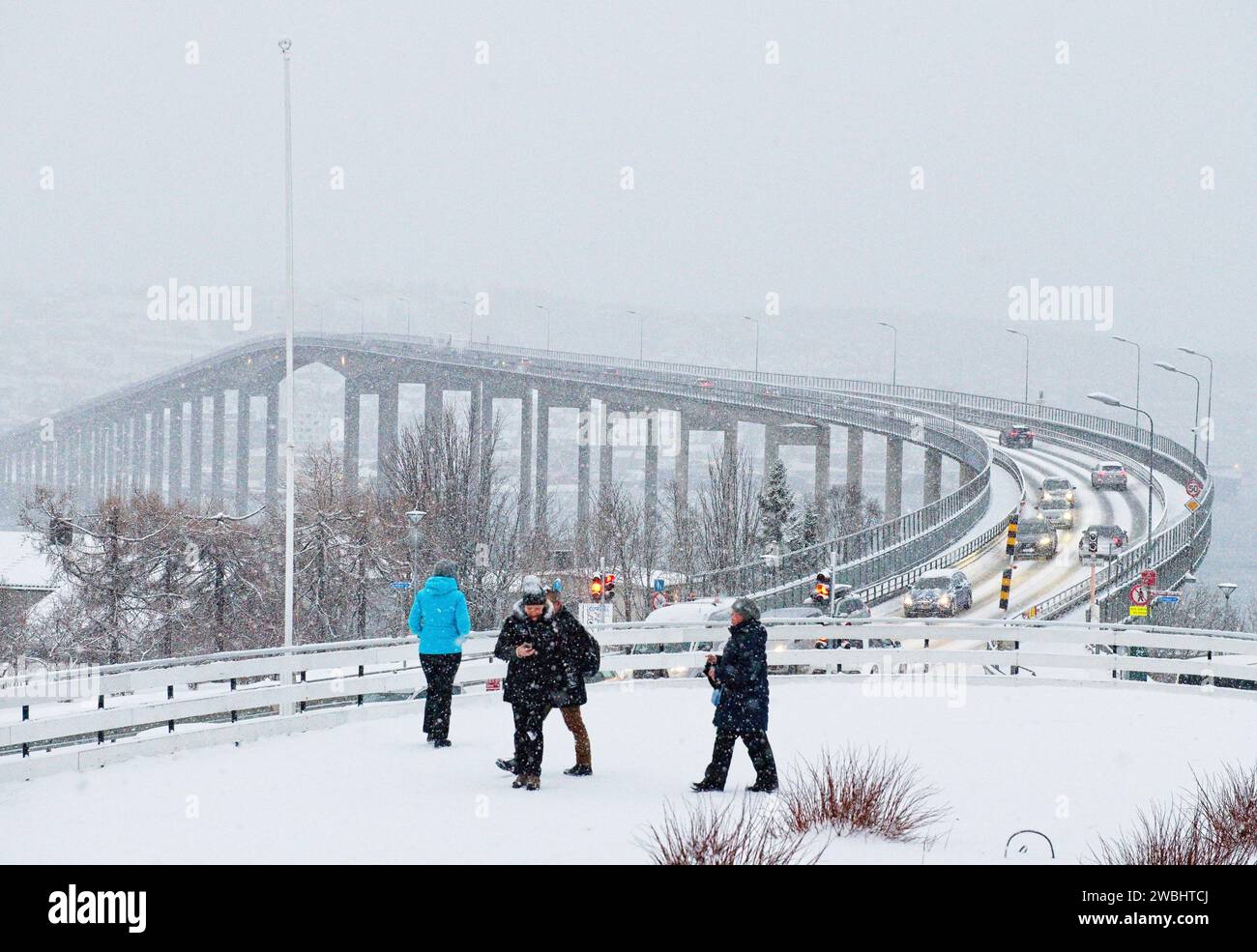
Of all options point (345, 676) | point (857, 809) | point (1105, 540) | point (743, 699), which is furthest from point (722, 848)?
point (1105, 540)

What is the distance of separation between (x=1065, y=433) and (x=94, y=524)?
6128 centimetres

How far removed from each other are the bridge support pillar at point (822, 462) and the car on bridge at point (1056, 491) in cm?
1862

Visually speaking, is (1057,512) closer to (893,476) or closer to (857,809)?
(893,476)

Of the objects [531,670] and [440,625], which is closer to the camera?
[531,670]

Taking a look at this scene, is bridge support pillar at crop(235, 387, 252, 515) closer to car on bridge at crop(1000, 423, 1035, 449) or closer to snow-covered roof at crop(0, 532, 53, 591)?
snow-covered roof at crop(0, 532, 53, 591)

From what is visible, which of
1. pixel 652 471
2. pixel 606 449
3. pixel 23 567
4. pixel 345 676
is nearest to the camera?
pixel 345 676

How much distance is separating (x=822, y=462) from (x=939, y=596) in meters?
44.8

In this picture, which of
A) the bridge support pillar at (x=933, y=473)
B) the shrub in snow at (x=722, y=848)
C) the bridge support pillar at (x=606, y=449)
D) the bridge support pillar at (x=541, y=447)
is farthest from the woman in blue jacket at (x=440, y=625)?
the bridge support pillar at (x=541, y=447)

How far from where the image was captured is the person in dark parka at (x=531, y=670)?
10.5 meters

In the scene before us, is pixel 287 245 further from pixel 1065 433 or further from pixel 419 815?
pixel 1065 433

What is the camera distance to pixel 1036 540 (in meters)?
57.9

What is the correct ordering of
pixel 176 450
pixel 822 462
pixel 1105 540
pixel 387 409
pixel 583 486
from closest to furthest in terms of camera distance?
pixel 1105 540 → pixel 822 462 → pixel 583 486 → pixel 387 409 → pixel 176 450
